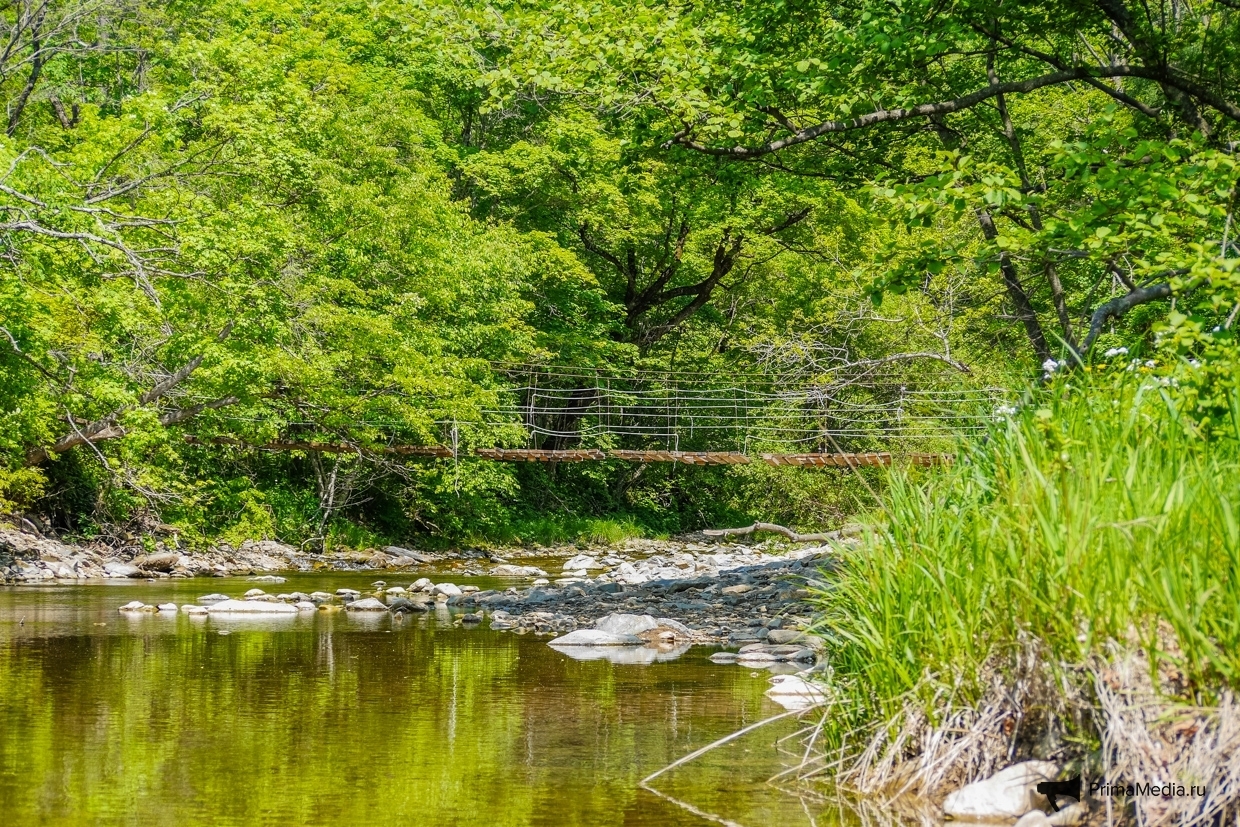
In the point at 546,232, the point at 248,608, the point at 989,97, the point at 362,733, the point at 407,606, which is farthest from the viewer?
the point at 546,232

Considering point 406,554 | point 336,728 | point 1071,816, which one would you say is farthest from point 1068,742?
point 406,554

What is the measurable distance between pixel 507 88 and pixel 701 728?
5.01 m

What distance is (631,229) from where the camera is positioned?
2412cm

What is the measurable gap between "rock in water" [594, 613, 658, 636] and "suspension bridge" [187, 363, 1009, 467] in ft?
24.5

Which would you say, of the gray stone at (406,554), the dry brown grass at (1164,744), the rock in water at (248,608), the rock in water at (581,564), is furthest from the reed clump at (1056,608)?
the gray stone at (406,554)

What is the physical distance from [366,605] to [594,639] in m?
3.33

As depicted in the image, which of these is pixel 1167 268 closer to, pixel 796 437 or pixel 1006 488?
pixel 1006 488

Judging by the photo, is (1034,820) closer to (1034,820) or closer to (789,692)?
(1034,820)

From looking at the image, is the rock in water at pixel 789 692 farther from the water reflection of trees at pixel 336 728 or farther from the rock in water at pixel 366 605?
the rock in water at pixel 366 605

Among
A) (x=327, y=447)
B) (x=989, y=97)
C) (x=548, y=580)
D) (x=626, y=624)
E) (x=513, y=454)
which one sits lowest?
(x=548, y=580)

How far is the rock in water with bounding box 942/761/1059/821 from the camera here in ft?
11.5

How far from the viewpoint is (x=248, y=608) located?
1026cm

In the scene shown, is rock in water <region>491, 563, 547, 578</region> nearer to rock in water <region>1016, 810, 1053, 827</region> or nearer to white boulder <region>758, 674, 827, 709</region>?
white boulder <region>758, 674, 827, 709</region>

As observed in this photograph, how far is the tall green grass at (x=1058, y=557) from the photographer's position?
10.5 feet
